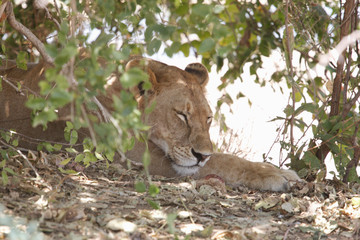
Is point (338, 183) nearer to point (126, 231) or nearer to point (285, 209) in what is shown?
point (285, 209)

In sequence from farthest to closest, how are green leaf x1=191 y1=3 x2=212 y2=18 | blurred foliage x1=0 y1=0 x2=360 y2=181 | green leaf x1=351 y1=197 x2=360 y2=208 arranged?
green leaf x1=351 y1=197 x2=360 y2=208, green leaf x1=191 y1=3 x2=212 y2=18, blurred foliage x1=0 y1=0 x2=360 y2=181

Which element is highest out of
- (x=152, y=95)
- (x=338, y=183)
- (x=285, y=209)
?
(x=152, y=95)

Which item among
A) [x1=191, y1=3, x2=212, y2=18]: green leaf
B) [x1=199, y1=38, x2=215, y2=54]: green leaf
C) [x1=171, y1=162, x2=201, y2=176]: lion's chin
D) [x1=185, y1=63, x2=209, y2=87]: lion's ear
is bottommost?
[x1=171, y1=162, x2=201, y2=176]: lion's chin

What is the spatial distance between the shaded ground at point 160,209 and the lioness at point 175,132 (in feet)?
0.64

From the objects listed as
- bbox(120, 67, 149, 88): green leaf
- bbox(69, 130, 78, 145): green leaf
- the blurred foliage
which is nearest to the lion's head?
the blurred foliage

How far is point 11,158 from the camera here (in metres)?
2.90

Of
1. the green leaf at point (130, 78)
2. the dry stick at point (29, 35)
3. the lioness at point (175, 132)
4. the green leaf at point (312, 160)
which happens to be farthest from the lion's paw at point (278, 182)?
the green leaf at point (130, 78)

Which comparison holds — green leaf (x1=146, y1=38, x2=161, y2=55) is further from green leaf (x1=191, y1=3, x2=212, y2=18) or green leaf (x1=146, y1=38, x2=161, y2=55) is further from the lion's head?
the lion's head

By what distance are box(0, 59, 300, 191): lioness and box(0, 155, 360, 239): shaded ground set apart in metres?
0.20

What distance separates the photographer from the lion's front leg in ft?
11.3

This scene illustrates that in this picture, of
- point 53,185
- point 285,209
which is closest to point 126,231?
point 53,185

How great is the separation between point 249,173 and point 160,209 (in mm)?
1237

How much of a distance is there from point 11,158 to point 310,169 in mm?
2061

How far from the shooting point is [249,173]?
358cm
